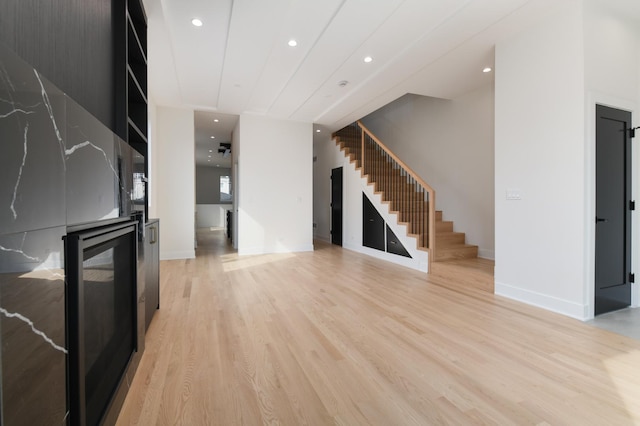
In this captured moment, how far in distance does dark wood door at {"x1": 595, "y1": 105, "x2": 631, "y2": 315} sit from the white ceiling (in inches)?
47.4

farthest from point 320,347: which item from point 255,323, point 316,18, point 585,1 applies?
point 585,1

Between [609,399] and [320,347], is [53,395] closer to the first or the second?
[320,347]

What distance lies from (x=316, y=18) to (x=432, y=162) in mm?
4067

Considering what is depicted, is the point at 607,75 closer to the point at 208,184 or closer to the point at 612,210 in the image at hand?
the point at 612,210

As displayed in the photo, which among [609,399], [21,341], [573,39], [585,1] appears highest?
[585,1]

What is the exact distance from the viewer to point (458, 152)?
5.52m

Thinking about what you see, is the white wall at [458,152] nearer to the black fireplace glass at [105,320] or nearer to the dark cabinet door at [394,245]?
the dark cabinet door at [394,245]

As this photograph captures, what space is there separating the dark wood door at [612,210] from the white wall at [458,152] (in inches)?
71.0

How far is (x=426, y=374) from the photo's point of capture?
1843 millimetres

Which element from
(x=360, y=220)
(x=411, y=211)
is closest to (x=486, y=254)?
(x=411, y=211)

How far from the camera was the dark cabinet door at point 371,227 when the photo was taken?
593cm

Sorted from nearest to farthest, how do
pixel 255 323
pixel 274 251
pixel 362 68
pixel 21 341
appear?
pixel 21 341, pixel 255 323, pixel 362 68, pixel 274 251

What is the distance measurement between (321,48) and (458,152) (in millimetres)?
3335

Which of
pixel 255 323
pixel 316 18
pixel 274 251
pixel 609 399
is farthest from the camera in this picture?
pixel 274 251
